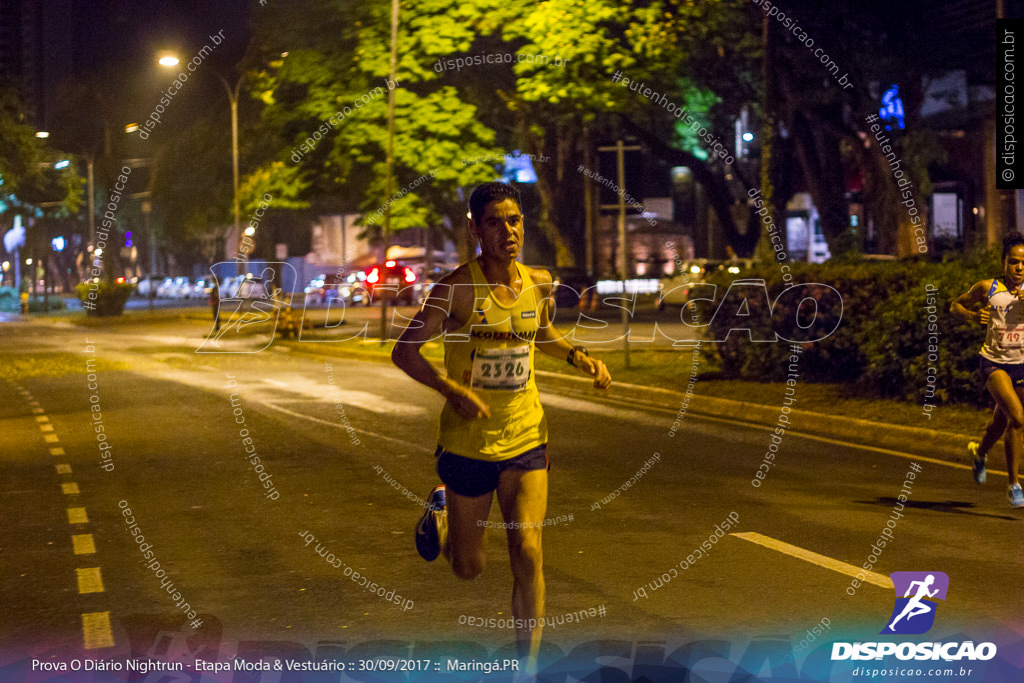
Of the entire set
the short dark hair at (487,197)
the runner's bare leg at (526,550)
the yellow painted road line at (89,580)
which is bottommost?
the yellow painted road line at (89,580)

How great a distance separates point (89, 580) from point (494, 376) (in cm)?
323

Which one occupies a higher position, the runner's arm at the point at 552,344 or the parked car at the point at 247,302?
the runner's arm at the point at 552,344

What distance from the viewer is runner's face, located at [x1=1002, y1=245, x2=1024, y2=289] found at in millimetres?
8258

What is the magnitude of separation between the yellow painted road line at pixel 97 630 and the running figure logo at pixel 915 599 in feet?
11.8

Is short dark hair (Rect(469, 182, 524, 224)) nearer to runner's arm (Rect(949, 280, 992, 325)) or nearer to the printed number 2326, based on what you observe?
the printed number 2326

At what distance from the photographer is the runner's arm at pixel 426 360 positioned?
15.6 feet

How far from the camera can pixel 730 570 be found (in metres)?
6.79

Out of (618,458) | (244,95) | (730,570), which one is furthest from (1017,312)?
(244,95)

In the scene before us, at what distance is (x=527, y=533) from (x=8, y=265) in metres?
96.1

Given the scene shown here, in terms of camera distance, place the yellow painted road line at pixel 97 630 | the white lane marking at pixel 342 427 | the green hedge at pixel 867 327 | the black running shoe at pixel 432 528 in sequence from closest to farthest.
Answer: the black running shoe at pixel 432 528, the yellow painted road line at pixel 97 630, the white lane marking at pixel 342 427, the green hedge at pixel 867 327

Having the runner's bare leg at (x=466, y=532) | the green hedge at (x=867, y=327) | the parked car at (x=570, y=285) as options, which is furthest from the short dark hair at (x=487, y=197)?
the parked car at (x=570, y=285)

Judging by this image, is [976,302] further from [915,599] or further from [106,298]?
[106,298]

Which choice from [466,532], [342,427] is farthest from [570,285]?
[466,532]

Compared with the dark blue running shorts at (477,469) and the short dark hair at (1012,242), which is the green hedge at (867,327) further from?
the dark blue running shorts at (477,469)
